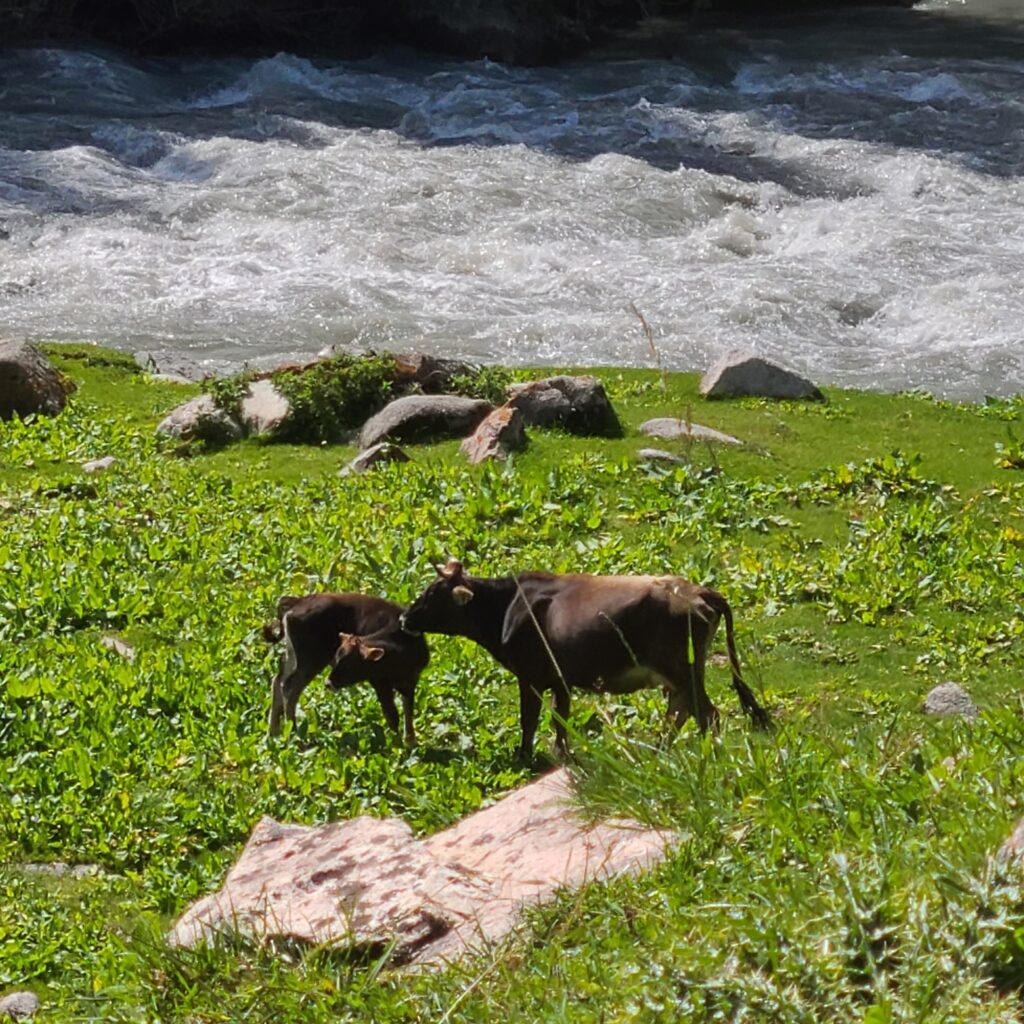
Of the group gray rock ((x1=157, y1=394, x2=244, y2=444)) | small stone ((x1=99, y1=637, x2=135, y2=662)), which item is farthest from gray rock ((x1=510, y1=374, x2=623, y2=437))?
small stone ((x1=99, y1=637, x2=135, y2=662))

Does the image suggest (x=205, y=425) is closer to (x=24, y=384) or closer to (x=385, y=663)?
(x=24, y=384)

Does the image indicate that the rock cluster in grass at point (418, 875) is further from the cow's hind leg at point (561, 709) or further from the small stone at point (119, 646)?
the small stone at point (119, 646)

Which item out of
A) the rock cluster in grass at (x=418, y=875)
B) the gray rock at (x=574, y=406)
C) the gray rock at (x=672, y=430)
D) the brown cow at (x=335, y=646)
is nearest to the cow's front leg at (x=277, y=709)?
the brown cow at (x=335, y=646)

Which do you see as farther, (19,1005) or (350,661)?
(350,661)

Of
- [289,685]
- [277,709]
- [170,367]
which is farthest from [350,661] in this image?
[170,367]

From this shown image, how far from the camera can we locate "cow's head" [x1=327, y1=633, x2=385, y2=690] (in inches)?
330

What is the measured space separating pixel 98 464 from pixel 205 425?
1.38m

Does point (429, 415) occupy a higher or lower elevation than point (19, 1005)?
lower

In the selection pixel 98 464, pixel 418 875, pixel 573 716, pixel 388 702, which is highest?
pixel 418 875

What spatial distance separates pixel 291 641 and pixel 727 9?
35.2m

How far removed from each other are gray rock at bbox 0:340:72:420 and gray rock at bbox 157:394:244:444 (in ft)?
4.50

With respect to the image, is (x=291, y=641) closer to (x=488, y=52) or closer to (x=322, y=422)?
(x=322, y=422)

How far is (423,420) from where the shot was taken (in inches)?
571

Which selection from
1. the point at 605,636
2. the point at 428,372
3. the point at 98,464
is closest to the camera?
the point at 605,636
